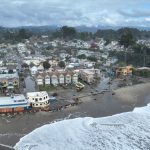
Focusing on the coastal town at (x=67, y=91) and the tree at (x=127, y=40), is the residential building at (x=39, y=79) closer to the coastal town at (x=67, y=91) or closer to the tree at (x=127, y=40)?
the coastal town at (x=67, y=91)

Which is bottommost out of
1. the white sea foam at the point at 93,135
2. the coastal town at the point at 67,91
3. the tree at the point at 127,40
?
the white sea foam at the point at 93,135

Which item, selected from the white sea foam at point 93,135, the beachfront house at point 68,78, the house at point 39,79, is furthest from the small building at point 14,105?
the beachfront house at point 68,78

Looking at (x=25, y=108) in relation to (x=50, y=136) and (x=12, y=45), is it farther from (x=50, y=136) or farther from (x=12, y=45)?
(x=12, y=45)

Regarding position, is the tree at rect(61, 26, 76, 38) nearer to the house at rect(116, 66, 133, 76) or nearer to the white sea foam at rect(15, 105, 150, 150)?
the house at rect(116, 66, 133, 76)

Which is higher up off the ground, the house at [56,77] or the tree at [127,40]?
the tree at [127,40]

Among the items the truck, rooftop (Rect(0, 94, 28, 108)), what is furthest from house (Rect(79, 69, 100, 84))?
rooftop (Rect(0, 94, 28, 108))
